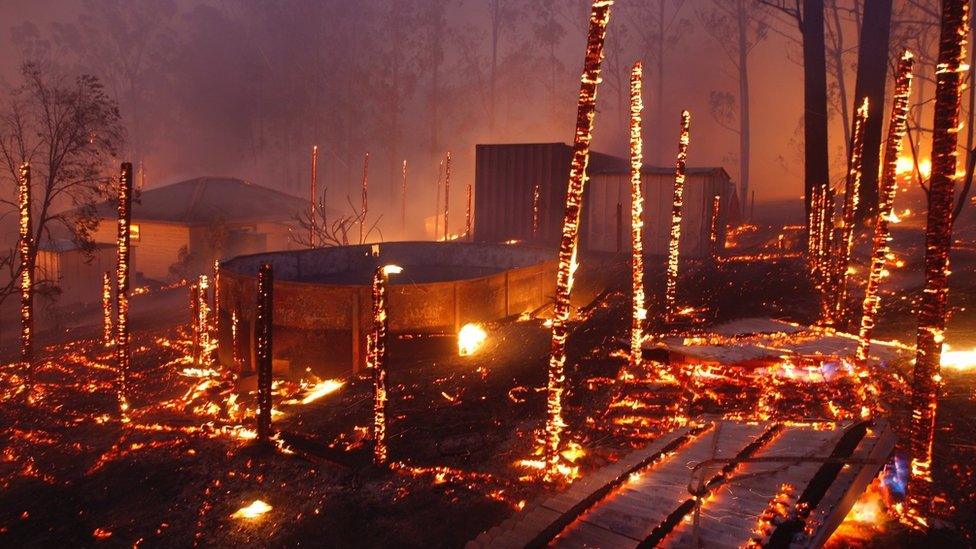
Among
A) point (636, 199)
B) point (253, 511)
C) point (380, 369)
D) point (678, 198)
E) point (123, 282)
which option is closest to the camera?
point (253, 511)

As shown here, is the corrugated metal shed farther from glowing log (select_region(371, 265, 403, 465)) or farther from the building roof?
glowing log (select_region(371, 265, 403, 465))

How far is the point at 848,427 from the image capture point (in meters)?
5.77

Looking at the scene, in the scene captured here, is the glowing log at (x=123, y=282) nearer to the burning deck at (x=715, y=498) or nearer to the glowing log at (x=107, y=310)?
the glowing log at (x=107, y=310)

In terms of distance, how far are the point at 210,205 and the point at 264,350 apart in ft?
81.3

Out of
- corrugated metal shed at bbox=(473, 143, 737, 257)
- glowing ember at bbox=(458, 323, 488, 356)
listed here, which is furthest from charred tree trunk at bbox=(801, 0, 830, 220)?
glowing ember at bbox=(458, 323, 488, 356)

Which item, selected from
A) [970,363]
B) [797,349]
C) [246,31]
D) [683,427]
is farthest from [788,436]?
[246,31]

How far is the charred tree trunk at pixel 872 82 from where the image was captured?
18953 millimetres

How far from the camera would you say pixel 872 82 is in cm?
1934

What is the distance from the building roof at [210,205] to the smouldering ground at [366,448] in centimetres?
1850

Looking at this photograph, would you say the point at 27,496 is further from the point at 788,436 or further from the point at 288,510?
the point at 788,436

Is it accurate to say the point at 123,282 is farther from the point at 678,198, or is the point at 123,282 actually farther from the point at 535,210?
the point at 535,210

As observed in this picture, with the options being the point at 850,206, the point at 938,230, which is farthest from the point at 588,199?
the point at 938,230

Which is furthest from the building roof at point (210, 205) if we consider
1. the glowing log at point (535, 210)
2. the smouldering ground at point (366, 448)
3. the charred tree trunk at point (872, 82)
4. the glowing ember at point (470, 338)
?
the charred tree trunk at point (872, 82)

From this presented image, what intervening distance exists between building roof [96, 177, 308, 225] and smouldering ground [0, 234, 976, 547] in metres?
18.5
